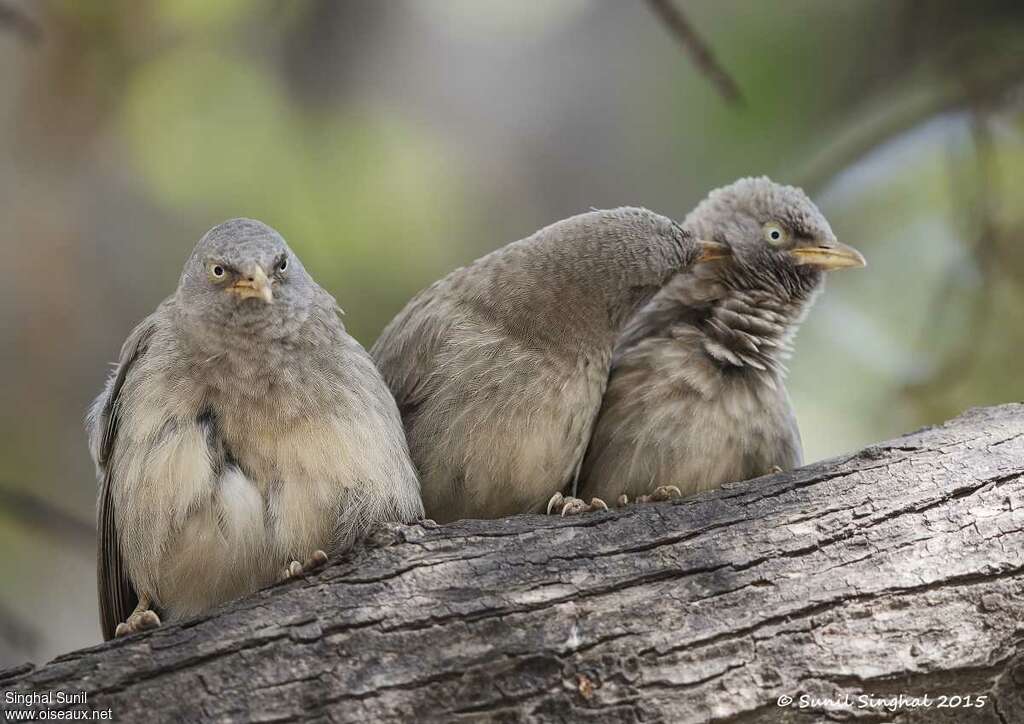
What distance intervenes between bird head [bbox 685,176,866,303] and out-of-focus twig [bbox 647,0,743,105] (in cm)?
171

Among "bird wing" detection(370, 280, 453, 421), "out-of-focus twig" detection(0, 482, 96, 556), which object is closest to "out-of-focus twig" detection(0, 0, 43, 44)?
"out-of-focus twig" detection(0, 482, 96, 556)

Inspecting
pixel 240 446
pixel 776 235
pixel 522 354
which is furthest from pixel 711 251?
pixel 240 446

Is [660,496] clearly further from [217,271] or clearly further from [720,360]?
[217,271]

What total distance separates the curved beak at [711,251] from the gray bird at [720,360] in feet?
0.08

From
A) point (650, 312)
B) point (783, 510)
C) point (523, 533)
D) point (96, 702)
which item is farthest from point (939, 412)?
point (96, 702)

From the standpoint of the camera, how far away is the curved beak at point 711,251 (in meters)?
3.44

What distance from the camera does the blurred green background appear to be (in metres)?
4.83

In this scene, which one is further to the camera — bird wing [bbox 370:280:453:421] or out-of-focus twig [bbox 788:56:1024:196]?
out-of-focus twig [bbox 788:56:1024:196]

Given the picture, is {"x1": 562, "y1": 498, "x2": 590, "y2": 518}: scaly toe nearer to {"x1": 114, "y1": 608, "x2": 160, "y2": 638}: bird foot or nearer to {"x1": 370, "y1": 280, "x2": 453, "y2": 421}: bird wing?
{"x1": 370, "y1": 280, "x2": 453, "y2": 421}: bird wing

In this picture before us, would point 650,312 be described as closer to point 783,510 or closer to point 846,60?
point 783,510

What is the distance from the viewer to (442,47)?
16.6 ft

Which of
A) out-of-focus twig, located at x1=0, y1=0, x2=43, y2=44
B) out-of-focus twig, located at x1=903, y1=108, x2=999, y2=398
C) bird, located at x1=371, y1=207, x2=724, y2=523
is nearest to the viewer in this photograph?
bird, located at x1=371, y1=207, x2=724, y2=523

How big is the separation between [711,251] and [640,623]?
4.64 ft

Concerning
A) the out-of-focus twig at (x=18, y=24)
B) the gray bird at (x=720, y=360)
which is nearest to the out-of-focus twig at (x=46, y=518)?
the out-of-focus twig at (x=18, y=24)
